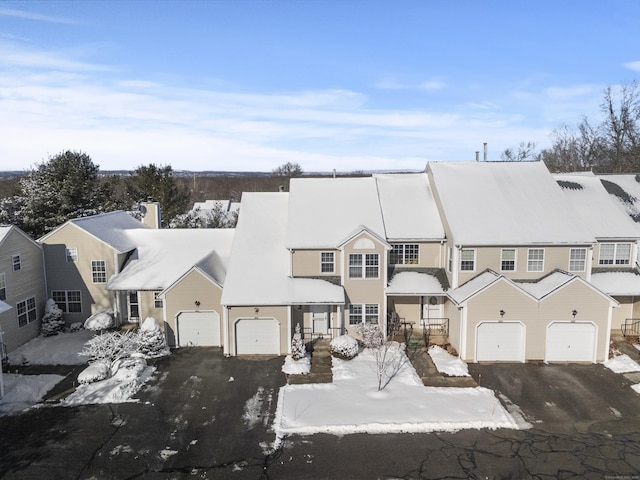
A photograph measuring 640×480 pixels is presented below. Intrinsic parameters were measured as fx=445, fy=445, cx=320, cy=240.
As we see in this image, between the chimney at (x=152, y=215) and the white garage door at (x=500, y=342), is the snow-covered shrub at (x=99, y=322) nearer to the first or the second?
the chimney at (x=152, y=215)

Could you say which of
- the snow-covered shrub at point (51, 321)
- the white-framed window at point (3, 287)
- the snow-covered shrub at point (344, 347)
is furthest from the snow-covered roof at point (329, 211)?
the white-framed window at point (3, 287)

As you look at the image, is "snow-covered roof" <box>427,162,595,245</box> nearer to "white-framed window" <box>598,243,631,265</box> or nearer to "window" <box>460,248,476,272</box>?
"window" <box>460,248,476,272</box>

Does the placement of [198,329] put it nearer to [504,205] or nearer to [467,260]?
[467,260]

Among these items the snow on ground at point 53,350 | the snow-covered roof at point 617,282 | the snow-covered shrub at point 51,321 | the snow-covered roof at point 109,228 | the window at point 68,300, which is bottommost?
the snow on ground at point 53,350

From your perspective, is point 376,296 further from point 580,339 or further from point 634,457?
point 634,457

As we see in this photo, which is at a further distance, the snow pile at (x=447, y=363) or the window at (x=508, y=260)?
the window at (x=508, y=260)
